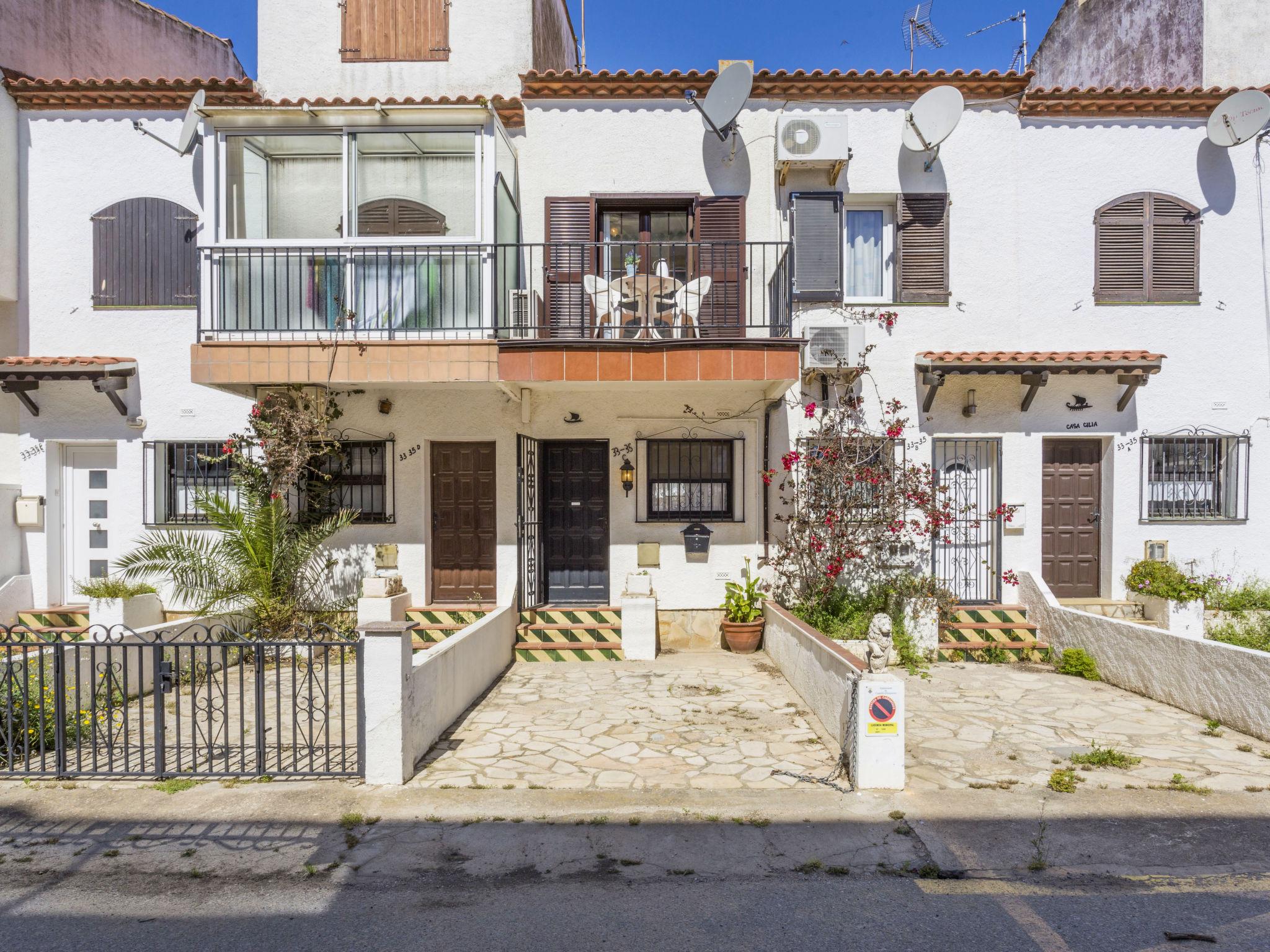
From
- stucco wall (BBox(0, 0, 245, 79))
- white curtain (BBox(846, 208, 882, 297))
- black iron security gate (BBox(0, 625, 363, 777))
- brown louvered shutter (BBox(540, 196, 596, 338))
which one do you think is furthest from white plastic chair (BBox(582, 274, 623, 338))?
stucco wall (BBox(0, 0, 245, 79))

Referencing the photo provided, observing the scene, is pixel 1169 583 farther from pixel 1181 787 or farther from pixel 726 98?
pixel 726 98

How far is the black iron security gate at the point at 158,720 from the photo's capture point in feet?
17.0

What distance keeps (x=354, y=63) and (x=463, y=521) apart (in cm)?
667

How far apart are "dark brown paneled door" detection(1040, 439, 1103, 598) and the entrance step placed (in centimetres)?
1261

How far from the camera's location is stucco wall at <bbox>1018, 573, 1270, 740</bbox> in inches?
241

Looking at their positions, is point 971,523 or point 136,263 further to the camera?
point 136,263

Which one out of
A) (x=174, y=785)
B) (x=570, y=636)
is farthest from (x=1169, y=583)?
(x=174, y=785)

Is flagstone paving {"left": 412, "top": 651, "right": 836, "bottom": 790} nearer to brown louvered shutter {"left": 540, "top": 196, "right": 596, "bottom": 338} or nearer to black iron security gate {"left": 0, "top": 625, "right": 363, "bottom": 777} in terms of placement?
black iron security gate {"left": 0, "top": 625, "right": 363, "bottom": 777}

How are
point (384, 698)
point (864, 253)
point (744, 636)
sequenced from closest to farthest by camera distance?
point (384, 698), point (744, 636), point (864, 253)

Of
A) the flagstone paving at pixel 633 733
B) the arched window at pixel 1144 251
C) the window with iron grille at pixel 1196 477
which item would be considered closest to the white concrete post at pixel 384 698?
the flagstone paving at pixel 633 733

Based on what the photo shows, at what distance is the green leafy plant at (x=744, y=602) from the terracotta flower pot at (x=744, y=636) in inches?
2.3

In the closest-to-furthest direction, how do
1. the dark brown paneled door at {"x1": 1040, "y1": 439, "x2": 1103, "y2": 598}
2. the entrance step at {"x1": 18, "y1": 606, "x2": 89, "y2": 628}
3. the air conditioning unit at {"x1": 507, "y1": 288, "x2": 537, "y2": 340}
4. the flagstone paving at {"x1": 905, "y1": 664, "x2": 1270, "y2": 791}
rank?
the flagstone paving at {"x1": 905, "y1": 664, "x2": 1270, "y2": 791} → the air conditioning unit at {"x1": 507, "y1": 288, "x2": 537, "y2": 340} → the entrance step at {"x1": 18, "y1": 606, "x2": 89, "y2": 628} → the dark brown paneled door at {"x1": 1040, "y1": 439, "x2": 1103, "y2": 598}

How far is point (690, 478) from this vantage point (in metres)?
9.55

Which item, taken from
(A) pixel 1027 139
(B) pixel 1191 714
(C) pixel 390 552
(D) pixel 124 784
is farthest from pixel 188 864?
(A) pixel 1027 139
